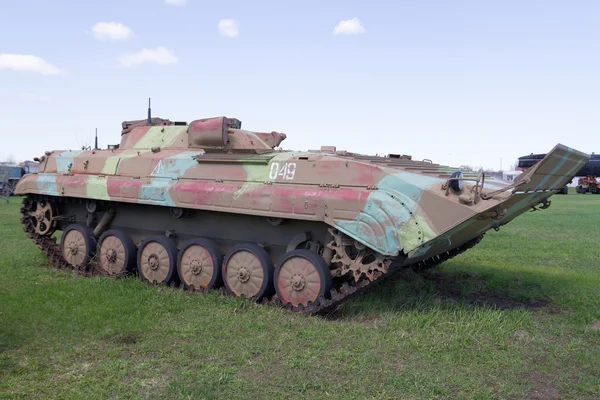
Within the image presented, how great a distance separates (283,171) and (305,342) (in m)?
2.67

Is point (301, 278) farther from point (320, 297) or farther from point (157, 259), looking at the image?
point (157, 259)

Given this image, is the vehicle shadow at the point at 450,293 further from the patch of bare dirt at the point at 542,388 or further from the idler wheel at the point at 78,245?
the idler wheel at the point at 78,245

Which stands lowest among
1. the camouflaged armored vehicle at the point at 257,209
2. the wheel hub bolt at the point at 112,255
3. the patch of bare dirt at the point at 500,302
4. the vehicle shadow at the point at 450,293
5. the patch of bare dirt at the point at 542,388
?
the patch of bare dirt at the point at 542,388

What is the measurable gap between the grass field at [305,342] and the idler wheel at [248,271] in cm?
33

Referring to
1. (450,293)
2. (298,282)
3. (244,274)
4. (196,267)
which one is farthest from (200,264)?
(450,293)

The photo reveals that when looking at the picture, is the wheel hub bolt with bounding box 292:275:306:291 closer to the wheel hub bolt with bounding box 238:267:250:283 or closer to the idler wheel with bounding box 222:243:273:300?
the idler wheel with bounding box 222:243:273:300


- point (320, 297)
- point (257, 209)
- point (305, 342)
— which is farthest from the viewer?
point (257, 209)

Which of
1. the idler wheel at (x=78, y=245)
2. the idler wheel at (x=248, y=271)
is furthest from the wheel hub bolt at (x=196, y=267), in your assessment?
the idler wheel at (x=78, y=245)

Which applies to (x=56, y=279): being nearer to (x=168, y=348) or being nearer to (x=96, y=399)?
(x=168, y=348)

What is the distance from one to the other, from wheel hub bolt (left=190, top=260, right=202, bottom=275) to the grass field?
41 cm

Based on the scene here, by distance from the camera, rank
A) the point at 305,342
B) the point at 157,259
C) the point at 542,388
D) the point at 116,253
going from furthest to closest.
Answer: the point at 116,253 < the point at 157,259 < the point at 305,342 < the point at 542,388

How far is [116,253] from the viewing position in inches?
427

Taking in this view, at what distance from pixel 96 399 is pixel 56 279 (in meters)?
5.89

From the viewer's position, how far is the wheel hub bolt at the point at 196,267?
9.49m
